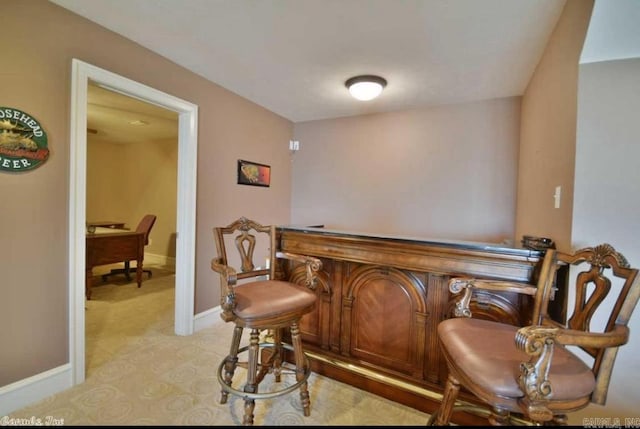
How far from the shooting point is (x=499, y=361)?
1000 mm

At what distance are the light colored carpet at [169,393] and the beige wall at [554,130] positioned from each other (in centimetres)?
151

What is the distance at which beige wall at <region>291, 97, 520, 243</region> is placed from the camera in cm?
315

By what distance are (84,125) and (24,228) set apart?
76 cm

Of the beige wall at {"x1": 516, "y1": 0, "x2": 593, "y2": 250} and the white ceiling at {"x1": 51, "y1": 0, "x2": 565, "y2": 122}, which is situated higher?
the white ceiling at {"x1": 51, "y1": 0, "x2": 565, "y2": 122}

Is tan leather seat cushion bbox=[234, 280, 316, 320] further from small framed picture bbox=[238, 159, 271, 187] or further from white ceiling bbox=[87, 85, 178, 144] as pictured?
white ceiling bbox=[87, 85, 178, 144]

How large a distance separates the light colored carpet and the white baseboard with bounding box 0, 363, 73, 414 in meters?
0.05

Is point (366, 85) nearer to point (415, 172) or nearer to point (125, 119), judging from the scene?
point (415, 172)

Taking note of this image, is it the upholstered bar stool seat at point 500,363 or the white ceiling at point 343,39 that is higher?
the white ceiling at point 343,39

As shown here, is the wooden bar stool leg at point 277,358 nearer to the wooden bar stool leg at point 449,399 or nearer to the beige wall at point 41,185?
the wooden bar stool leg at point 449,399

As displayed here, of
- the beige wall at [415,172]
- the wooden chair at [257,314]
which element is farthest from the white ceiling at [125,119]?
the wooden chair at [257,314]

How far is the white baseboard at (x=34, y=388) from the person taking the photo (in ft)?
5.22

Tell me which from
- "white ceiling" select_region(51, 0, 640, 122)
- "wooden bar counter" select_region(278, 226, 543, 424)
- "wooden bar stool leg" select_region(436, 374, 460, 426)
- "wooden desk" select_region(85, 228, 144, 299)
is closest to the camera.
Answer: "wooden bar stool leg" select_region(436, 374, 460, 426)

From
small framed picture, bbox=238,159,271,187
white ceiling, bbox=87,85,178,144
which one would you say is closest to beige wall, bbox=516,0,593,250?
small framed picture, bbox=238,159,271,187

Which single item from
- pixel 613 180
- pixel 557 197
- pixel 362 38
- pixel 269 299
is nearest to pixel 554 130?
pixel 557 197
